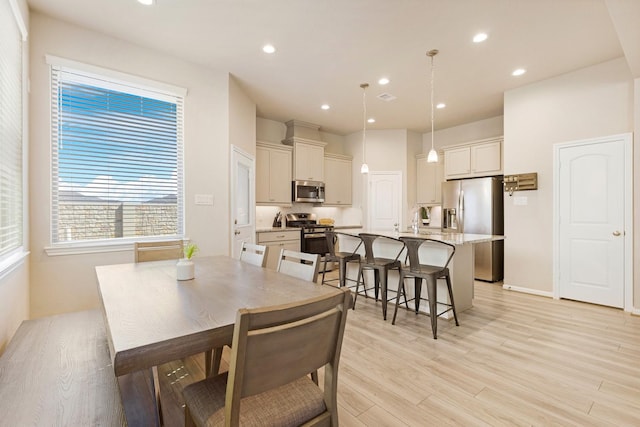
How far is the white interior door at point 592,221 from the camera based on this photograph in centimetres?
348

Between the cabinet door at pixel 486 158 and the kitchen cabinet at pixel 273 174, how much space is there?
3426 mm

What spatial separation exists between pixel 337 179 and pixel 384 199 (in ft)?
3.68

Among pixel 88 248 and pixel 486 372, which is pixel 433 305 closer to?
pixel 486 372

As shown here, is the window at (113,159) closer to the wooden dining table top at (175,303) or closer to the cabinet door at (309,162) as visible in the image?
the wooden dining table top at (175,303)

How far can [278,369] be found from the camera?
91 cm

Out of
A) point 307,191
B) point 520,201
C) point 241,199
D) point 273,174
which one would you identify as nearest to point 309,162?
point 307,191

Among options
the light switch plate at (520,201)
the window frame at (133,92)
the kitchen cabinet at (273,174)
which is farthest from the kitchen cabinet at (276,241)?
the light switch plate at (520,201)

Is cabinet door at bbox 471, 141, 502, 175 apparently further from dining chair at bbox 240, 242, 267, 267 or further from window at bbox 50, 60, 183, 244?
window at bbox 50, 60, 183, 244

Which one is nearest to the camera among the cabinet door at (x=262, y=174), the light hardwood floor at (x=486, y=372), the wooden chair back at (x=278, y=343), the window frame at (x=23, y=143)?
the wooden chair back at (x=278, y=343)

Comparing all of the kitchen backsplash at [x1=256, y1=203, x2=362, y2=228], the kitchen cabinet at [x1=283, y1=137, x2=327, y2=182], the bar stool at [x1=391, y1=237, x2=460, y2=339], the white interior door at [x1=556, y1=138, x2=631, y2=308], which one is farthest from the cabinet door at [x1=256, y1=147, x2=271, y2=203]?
the white interior door at [x1=556, y1=138, x2=631, y2=308]

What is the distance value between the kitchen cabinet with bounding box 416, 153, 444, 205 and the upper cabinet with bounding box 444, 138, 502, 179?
0.39 metres

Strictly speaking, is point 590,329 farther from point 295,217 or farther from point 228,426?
point 295,217

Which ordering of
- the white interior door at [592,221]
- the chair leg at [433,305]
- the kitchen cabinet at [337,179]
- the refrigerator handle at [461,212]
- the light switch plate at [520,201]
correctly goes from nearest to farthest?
1. the chair leg at [433,305]
2. the white interior door at [592,221]
3. the light switch plate at [520,201]
4. the refrigerator handle at [461,212]
5. the kitchen cabinet at [337,179]

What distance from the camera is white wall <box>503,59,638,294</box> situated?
3500mm
